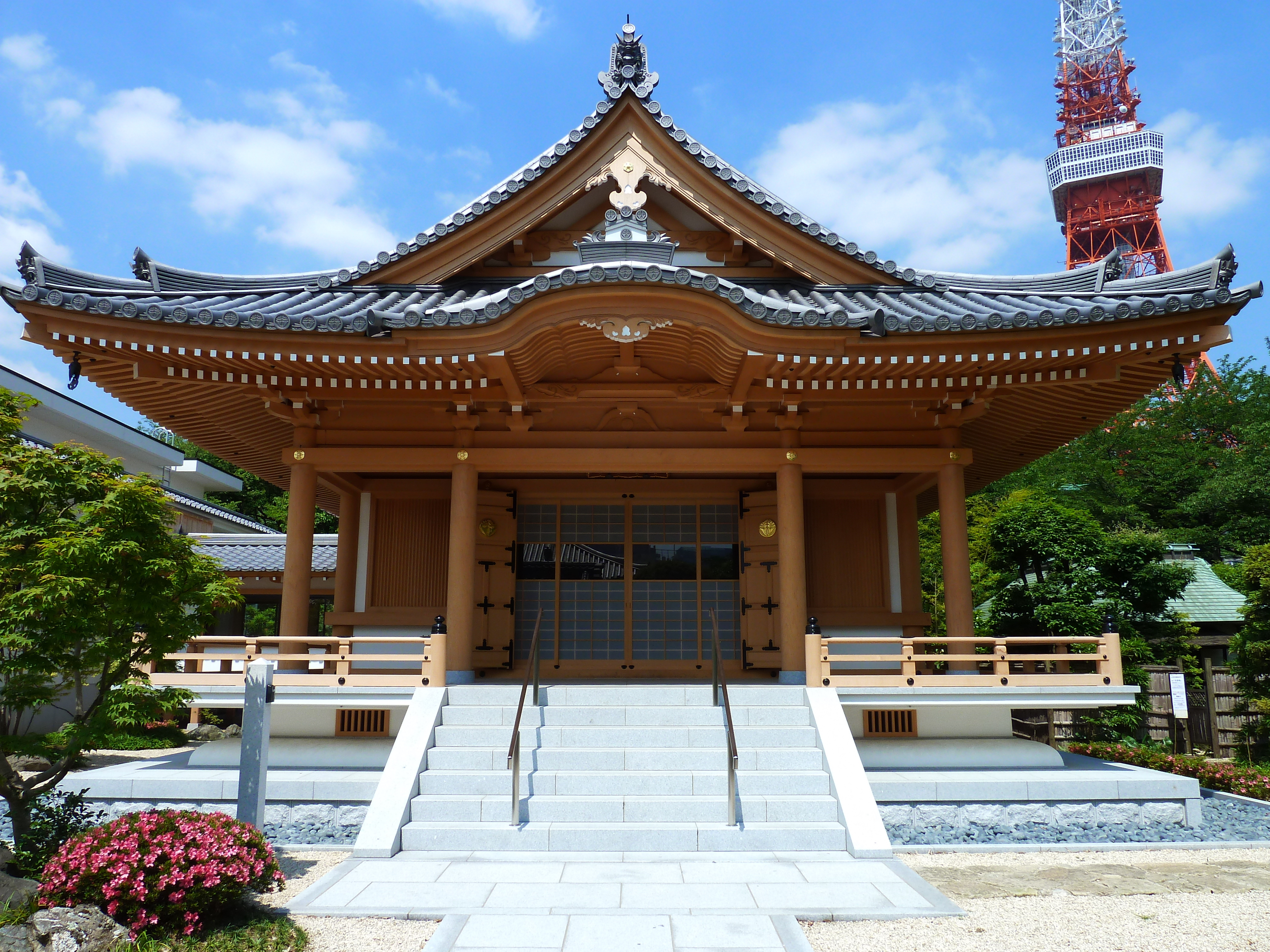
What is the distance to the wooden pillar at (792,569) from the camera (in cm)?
→ 926

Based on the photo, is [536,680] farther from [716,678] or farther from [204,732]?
[204,732]

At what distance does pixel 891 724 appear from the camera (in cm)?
935

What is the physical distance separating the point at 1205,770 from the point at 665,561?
737 centimetres

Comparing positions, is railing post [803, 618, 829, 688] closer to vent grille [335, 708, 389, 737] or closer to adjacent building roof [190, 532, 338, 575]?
vent grille [335, 708, 389, 737]

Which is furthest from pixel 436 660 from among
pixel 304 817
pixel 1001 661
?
pixel 1001 661

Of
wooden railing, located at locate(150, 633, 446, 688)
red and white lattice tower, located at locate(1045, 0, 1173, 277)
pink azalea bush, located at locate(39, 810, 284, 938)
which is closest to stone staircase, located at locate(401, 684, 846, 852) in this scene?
wooden railing, located at locate(150, 633, 446, 688)

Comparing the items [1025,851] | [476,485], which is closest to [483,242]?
[476,485]

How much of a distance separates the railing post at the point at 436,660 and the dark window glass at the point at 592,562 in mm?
3063

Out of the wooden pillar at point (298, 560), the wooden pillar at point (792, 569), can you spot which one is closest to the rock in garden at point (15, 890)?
the wooden pillar at point (298, 560)

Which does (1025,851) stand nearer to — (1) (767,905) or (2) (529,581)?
(1) (767,905)

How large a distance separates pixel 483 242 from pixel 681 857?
7204 millimetres

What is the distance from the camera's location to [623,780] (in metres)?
7.27

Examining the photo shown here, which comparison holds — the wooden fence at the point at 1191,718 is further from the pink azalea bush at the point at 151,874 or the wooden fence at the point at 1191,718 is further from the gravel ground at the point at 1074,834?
the pink azalea bush at the point at 151,874

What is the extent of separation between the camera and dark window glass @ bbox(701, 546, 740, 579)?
1140 centimetres
